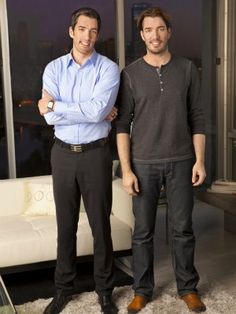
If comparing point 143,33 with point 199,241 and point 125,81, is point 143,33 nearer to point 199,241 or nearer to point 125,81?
point 125,81

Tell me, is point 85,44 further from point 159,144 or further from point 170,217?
point 170,217

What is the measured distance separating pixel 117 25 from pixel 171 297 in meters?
3.22

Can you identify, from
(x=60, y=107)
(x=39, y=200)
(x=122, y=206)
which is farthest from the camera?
(x=39, y=200)

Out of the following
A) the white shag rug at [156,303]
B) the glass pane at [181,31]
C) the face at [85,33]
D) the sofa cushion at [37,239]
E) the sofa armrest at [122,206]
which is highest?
the glass pane at [181,31]

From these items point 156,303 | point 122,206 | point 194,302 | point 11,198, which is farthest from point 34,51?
point 194,302

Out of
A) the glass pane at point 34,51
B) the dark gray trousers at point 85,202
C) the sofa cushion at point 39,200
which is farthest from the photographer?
the glass pane at point 34,51

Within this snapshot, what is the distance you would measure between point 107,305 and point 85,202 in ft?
2.03

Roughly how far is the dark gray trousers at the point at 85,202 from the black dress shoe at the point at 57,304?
44 mm

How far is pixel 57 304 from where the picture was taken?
3.12m

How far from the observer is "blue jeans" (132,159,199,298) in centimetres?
304

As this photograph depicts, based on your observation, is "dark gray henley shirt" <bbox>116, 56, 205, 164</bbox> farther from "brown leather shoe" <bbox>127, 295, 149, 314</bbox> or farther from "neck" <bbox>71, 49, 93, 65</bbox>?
"brown leather shoe" <bbox>127, 295, 149, 314</bbox>

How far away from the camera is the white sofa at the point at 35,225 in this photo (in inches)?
134

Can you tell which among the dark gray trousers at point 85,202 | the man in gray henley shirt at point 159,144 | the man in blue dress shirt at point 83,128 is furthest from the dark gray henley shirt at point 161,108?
the dark gray trousers at point 85,202

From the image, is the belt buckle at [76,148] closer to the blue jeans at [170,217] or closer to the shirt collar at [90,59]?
the blue jeans at [170,217]
